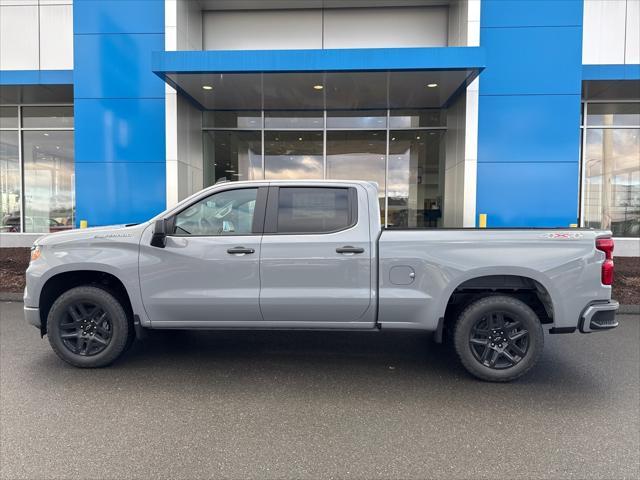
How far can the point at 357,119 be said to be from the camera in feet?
42.7

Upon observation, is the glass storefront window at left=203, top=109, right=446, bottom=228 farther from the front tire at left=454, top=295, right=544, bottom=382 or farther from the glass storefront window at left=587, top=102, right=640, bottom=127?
the front tire at left=454, top=295, right=544, bottom=382

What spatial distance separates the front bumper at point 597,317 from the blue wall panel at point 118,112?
9563 millimetres

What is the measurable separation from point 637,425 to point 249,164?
11.7 meters

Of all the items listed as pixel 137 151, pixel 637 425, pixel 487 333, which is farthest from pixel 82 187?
pixel 637 425

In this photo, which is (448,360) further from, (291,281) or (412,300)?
(291,281)

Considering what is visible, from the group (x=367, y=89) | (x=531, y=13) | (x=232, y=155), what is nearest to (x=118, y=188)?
(x=232, y=155)

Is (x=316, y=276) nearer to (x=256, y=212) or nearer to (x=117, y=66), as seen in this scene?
(x=256, y=212)

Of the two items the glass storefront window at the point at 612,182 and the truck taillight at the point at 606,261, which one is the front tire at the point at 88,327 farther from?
the glass storefront window at the point at 612,182

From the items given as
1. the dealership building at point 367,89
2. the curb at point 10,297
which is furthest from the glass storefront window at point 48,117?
the curb at point 10,297

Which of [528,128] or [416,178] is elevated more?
[528,128]

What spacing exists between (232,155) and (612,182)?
1121cm

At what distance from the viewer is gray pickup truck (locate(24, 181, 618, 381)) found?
4238 millimetres

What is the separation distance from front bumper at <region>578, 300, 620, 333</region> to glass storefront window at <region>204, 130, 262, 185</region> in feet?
34.5

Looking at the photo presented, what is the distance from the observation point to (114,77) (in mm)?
10922
